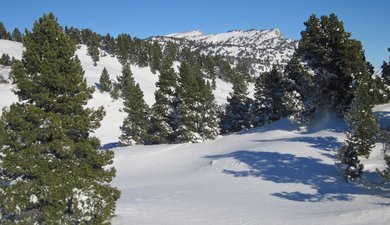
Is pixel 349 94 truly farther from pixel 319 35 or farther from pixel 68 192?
pixel 68 192

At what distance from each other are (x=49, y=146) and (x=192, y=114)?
30.0 metres

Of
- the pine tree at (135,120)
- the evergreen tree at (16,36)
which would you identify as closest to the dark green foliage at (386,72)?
the pine tree at (135,120)

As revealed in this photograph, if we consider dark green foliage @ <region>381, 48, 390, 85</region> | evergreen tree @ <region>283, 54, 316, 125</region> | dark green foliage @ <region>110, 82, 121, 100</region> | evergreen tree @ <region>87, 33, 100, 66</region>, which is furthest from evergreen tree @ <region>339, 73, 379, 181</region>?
evergreen tree @ <region>87, 33, 100, 66</region>

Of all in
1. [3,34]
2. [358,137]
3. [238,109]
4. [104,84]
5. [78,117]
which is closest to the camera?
[78,117]

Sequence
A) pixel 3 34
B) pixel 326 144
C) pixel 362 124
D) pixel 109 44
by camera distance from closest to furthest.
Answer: pixel 362 124, pixel 326 144, pixel 109 44, pixel 3 34

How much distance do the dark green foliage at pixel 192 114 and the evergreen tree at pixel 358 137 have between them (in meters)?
22.6

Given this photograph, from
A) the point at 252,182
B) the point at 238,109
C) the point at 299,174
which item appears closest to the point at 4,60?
the point at 238,109

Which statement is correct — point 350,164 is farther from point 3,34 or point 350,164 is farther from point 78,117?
point 3,34

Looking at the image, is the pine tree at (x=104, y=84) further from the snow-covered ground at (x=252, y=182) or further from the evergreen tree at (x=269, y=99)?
the snow-covered ground at (x=252, y=182)

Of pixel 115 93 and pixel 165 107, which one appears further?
pixel 115 93

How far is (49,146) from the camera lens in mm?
15672

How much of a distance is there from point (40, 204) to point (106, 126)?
62.9 m

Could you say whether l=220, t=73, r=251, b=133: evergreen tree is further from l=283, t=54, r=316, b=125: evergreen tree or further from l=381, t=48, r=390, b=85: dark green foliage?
l=381, t=48, r=390, b=85: dark green foliage

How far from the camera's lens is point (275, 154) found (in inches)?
1204
